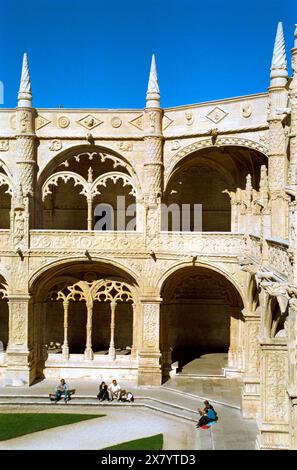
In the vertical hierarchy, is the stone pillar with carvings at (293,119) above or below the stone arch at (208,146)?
below

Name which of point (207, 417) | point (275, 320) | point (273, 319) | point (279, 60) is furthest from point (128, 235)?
point (275, 320)

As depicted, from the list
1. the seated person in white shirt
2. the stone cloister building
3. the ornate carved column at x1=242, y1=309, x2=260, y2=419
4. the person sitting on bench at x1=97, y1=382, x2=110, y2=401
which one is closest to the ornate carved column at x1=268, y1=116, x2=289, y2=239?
the stone cloister building

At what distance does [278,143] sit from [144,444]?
964 cm

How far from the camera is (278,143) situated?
52.0 feet

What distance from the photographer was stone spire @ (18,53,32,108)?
20.5 m

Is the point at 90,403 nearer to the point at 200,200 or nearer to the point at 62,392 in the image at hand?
the point at 62,392

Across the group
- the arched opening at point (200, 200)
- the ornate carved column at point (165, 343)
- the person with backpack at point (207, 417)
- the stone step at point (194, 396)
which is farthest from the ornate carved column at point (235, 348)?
→ the arched opening at point (200, 200)

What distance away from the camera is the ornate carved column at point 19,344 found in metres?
19.6

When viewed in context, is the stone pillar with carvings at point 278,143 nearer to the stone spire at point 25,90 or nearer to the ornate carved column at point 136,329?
the ornate carved column at point 136,329

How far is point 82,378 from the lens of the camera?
20.7 m

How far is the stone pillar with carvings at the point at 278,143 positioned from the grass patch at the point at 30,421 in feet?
28.7

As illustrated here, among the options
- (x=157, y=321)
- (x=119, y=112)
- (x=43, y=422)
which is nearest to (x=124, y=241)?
(x=157, y=321)

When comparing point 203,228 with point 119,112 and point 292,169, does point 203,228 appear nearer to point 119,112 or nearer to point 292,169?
point 119,112
